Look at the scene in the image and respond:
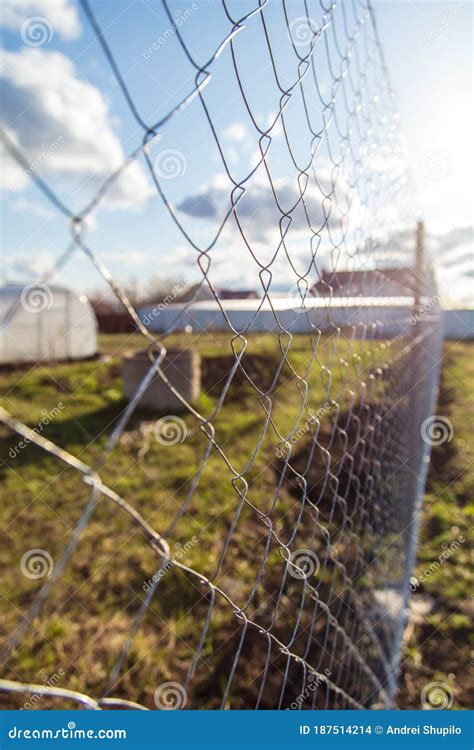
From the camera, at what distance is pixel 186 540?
9.04ft

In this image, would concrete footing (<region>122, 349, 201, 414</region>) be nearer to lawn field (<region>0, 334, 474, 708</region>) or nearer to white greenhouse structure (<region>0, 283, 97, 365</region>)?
lawn field (<region>0, 334, 474, 708</region>)

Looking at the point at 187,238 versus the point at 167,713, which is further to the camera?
the point at 167,713

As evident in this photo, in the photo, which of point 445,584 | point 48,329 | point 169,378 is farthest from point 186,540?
point 48,329

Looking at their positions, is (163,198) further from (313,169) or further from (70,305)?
(70,305)

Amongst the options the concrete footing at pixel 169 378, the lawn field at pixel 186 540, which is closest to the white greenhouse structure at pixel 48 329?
the concrete footing at pixel 169 378

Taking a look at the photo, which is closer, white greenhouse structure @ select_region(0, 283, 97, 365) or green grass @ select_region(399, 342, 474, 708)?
green grass @ select_region(399, 342, 474, 708)

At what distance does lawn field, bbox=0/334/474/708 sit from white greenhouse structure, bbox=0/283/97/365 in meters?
4.21

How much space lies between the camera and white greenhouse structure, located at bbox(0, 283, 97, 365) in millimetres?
8984

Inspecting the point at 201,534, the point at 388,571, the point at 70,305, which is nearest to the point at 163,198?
the point at 388,571

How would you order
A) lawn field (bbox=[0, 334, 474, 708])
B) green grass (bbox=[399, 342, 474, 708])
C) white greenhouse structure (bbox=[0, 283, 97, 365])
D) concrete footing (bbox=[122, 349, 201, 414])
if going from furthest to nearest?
white greenhouse structure (bbox=[0, 283, 97, 365])
concrete footing (bbox=[122, 349, 201, 414])
green grass (bbox=[399, 342, 474, 708])
lawn field (bbox=[0, 334, 474, 708])

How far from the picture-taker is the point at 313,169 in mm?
1136

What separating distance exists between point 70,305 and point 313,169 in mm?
9602

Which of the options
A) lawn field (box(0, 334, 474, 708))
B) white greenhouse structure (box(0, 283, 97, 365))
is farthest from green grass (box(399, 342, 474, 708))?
white greenhouse structure (box(0, 283, 97, 365))

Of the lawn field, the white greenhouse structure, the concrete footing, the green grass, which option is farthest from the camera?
the white greenhouse structure
